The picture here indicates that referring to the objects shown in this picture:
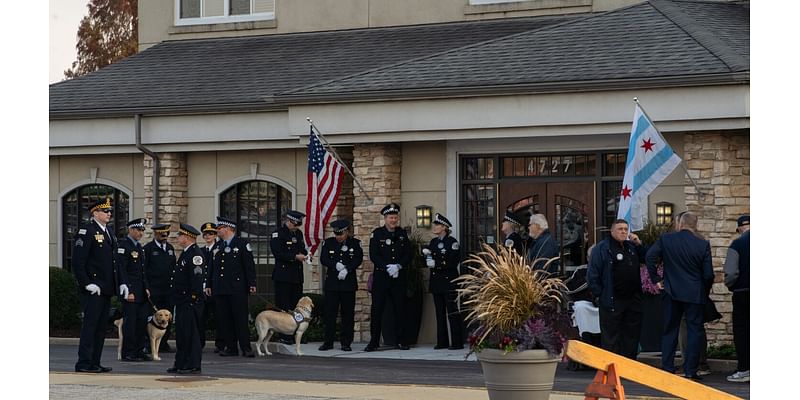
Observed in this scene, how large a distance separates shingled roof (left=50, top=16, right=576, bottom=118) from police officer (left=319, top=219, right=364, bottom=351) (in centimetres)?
296

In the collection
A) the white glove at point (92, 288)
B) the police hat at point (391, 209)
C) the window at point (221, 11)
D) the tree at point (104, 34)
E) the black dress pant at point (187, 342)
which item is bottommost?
the black dress pant at point (187, 342)

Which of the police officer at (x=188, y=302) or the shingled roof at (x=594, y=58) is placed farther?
the shingled roof at (x=594, y=58)

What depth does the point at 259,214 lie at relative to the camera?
23703 millimetres

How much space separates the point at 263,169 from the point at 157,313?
4.99 metres

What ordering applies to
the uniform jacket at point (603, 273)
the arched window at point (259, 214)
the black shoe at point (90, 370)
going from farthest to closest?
the arched window at point (259, 214)
the black shoe at point (90, 370)
the uniform jacket at point (603, 273)

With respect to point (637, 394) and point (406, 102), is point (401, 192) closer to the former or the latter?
point (406, 102)

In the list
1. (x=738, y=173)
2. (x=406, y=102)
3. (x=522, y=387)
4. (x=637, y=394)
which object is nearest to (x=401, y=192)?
(x=406, y=102)

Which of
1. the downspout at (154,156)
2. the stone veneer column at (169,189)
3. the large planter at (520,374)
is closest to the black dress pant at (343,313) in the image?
the stone veneer column at (169,189)

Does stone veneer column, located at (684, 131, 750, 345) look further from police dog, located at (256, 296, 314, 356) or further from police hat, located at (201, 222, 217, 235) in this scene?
police hat, located at (201, 222, 217, 235)

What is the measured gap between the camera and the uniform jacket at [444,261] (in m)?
20.2

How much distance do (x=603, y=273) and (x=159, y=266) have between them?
684cm

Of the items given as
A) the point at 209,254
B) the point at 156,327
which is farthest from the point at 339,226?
the point at 156,327

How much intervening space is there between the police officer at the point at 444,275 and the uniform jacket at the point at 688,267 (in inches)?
183

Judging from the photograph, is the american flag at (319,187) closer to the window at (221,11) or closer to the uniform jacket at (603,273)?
the uniform jacket at (603,273)
